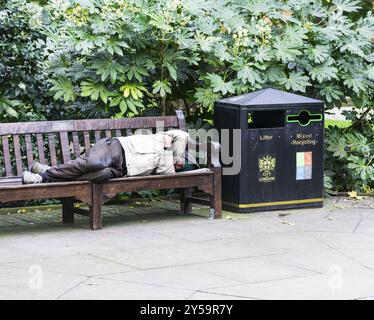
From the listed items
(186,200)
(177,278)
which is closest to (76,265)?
(177,278)

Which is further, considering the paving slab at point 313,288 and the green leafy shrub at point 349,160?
the green leafy shrub at point 349,160

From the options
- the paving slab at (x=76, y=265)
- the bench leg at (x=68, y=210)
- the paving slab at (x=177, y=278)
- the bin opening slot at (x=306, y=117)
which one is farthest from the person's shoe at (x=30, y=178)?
the bin opening slot at (x=306, y=117)

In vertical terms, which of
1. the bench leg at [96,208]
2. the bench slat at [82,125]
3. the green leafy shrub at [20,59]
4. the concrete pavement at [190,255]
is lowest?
the concrete pavement at [190,255]

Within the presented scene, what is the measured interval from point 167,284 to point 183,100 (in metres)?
4.45

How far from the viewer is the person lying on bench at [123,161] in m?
7.79

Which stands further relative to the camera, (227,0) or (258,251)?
(227,0)

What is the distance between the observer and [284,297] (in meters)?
5.62

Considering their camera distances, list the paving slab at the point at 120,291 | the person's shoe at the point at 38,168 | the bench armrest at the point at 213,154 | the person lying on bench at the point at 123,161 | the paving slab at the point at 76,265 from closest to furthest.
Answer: the paving slab at the point at 120,291 → the paving slab at the point at 76,265 → the person lying on bench at the point at 123,161 → the person's shoe at the point at 38,168 → the bench armrest at the point at 213,154

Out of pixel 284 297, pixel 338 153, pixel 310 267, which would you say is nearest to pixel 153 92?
pixel 338 153

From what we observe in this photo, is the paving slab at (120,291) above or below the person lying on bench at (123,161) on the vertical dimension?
below

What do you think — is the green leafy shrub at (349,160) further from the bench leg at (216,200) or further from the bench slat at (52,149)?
the bench slat at (52,149)

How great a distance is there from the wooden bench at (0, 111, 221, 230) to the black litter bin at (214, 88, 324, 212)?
348mm

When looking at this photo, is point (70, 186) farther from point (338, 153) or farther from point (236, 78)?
point (338, 153)

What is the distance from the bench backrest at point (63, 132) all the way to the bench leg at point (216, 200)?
77 cm
